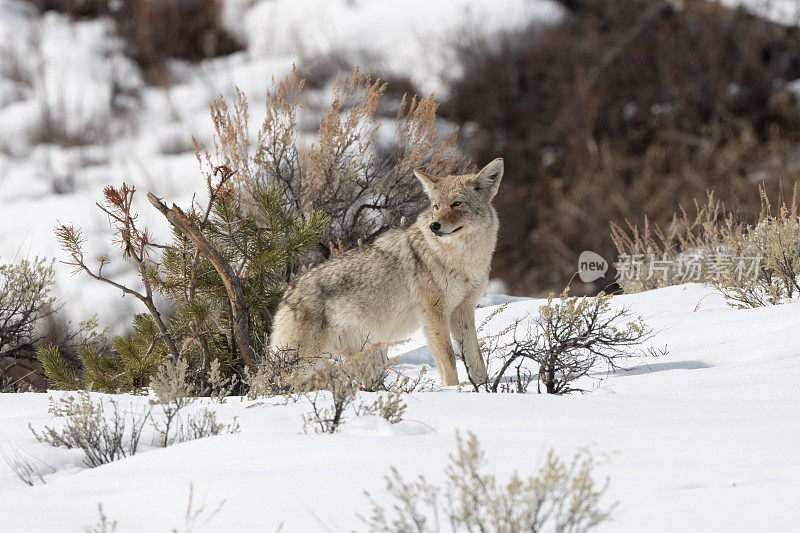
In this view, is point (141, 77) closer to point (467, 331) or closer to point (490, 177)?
point (490, 177)

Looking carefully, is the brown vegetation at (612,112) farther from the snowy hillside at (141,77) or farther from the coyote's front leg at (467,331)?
the coyote's front leg at (467,331)

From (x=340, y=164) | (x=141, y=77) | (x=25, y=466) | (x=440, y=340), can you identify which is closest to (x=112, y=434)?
(x=25, y=466)

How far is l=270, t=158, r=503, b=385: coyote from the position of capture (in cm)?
564

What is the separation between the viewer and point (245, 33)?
19.7m

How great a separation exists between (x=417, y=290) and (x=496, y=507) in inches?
142

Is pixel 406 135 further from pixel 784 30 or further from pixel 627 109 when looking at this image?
pixel 784 30

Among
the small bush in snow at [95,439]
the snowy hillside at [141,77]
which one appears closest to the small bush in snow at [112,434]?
the small bush in snow at [95,439]

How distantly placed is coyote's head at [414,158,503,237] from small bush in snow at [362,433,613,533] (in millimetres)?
3167

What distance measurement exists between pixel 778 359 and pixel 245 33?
55.9ft

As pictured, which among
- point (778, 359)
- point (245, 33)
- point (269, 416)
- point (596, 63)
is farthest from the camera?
point (245, 33)

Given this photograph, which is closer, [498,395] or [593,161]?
[498,395]

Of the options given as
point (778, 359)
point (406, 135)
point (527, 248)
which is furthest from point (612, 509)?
point (527, 248)

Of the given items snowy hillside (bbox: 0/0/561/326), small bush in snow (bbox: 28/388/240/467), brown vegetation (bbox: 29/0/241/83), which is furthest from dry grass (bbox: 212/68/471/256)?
brown vegetation (bbox: 29/0/241/83)

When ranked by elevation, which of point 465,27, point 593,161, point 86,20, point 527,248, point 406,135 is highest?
point 86,20
